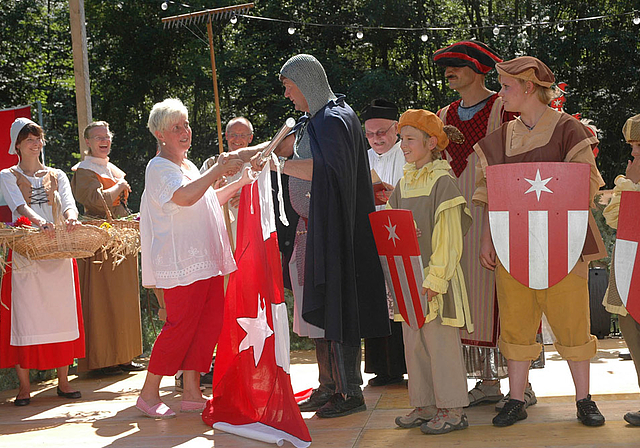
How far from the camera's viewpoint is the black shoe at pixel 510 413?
3.79m

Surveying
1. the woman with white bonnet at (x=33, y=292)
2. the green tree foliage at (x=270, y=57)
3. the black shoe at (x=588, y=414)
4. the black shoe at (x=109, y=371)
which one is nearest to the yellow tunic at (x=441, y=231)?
the black shoe at (x=588, y=414)

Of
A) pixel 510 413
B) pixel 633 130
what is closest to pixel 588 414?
pixel 510 413

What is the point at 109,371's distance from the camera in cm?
622

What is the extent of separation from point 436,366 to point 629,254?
1.06 metres

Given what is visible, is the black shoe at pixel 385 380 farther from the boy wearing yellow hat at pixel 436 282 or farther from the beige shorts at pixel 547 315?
the beige shorts at pixel 547 315

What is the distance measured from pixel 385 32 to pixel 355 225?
13567mm

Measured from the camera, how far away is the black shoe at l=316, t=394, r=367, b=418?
13.7ft

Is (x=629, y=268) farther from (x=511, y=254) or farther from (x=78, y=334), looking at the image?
(x=78, y=334)

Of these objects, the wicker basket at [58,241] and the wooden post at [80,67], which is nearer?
the wicker basket at [58,241]

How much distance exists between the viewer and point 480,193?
12.5ft

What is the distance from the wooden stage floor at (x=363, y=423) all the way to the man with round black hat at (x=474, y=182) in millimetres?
206

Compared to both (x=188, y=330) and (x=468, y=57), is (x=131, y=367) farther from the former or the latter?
(x=468, y=57)

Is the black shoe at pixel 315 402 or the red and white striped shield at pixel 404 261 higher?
the red and white striped shield at pixel 404 261

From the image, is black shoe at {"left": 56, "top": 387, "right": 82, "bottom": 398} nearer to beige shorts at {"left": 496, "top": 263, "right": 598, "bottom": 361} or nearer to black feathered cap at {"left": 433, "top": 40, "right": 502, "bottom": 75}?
beige shorts at {"left": 496, "top": 263, "right": 598, "bottom": 361}
